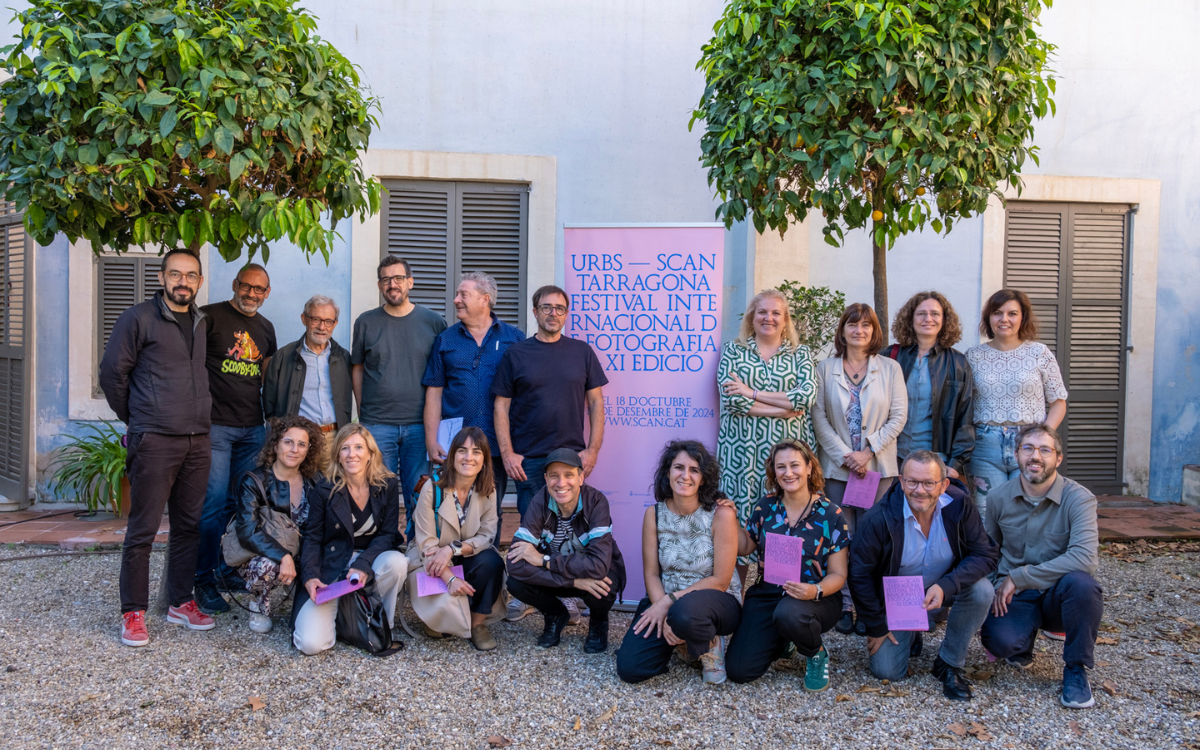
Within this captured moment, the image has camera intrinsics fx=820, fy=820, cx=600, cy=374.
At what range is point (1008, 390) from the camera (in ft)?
13.5

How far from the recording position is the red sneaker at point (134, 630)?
3.74m

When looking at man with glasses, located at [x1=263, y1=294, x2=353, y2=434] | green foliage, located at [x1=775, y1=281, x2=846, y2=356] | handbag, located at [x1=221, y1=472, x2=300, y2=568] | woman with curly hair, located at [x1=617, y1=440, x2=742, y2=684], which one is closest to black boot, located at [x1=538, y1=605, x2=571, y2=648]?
woman with curly hair, located at [x1=617, y1=440, x2=742, y2=684]

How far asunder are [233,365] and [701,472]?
2.47m

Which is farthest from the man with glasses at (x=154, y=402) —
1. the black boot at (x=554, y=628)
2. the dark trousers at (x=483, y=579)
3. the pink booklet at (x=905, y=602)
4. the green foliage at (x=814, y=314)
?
the green foliage at (x=814, y=314)

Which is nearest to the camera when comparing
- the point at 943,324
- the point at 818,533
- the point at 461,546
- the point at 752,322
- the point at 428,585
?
the point at 818,533

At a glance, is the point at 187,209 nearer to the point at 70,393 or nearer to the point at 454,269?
the point at 454,269

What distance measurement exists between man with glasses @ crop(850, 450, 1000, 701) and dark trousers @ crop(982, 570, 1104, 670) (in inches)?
4.4

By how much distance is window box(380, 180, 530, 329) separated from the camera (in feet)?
21.5

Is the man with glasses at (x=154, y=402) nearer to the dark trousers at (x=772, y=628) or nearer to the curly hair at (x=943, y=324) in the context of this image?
the dark trousers at (x=772, y=628)

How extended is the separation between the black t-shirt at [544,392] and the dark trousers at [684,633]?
1115mm

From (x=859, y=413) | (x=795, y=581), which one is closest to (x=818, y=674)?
(x=795, y=581)

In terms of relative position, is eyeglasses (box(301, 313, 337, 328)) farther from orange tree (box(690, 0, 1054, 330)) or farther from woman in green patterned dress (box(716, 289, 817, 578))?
orange tree (box(690, 0, 1054, 330))

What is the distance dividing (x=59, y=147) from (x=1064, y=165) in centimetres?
710

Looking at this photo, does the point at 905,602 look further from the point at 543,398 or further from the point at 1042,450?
the point at 543,398
